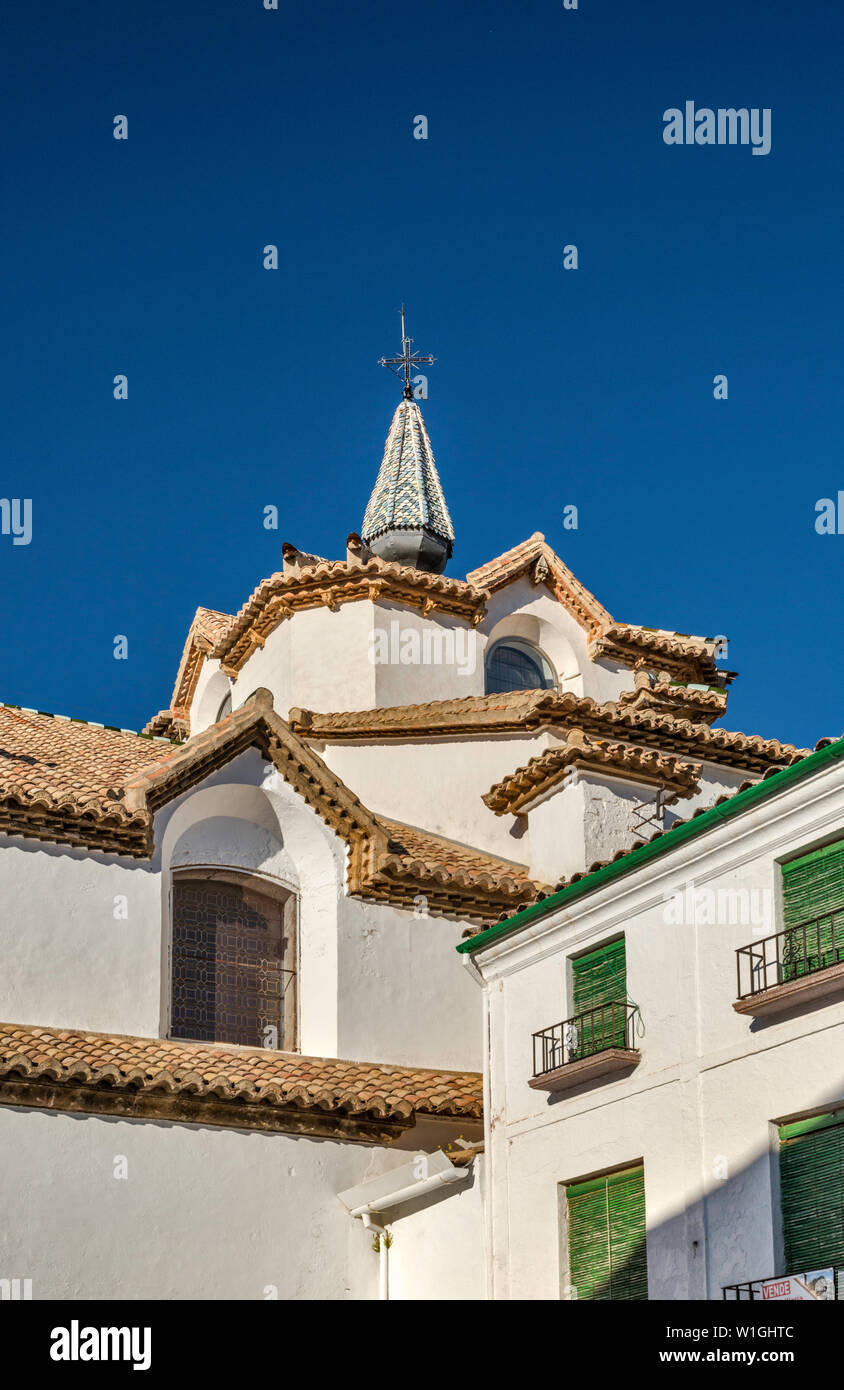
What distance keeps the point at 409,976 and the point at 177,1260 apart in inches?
187

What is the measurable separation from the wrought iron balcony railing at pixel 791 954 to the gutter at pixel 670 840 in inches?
45.4

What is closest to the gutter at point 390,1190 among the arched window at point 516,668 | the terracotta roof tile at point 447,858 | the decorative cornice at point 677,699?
the terracotta roof tile at point 447,858

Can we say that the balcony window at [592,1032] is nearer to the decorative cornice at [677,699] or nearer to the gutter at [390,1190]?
the gutter at [390,1190]

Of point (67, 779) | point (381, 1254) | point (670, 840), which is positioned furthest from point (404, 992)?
point (670, 840)

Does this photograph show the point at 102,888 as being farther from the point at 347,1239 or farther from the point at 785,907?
the point at 785,907

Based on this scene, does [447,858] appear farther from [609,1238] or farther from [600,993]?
[609,1238]

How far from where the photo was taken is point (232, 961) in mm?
21578

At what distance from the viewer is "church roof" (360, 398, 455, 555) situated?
29.7m

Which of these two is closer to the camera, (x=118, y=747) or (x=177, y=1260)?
(x=177, y=1260)

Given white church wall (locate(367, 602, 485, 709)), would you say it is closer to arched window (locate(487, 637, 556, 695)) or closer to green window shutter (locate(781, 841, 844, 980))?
arched window (locate(487, 637, 556, 695))

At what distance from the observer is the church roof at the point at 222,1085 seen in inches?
719

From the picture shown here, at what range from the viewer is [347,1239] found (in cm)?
1939
